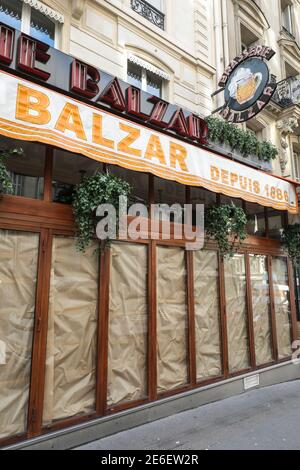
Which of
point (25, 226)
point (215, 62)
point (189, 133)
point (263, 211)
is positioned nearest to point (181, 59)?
point (215, 62)

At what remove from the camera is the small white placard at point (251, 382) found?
243 inches

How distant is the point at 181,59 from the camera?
7980 millimetres

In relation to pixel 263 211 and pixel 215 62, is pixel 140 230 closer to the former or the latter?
pixel 263 211

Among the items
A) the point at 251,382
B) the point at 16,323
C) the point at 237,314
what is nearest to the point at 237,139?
the point at 237,314

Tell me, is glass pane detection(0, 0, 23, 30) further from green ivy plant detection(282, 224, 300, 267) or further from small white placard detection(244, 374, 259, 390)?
small white placard detection(244, 374, 259, 390)

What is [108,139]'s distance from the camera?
13.6ft

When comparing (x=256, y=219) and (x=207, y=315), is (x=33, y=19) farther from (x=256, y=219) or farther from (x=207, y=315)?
(x=207, y=315)

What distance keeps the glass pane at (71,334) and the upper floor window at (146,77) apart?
14.8ft

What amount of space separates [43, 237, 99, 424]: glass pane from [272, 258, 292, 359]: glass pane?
15.5ft

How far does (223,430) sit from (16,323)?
309 cm

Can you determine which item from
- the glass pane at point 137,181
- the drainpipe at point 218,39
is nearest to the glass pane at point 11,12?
the glass pane at point 137,181

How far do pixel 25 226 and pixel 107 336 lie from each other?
1.75 metres
